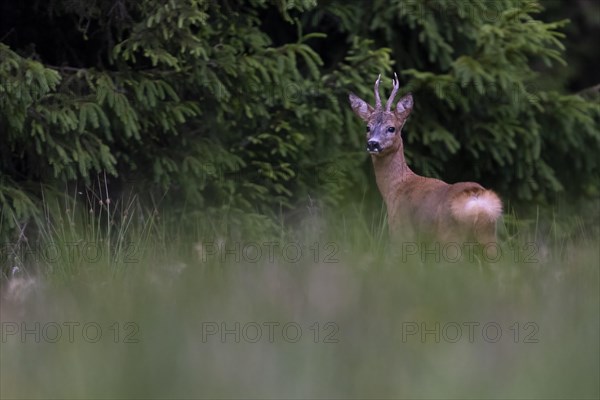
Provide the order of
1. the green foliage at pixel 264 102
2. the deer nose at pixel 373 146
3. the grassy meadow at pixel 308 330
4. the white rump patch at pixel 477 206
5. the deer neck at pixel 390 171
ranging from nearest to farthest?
the grassy meadow at pixel 308 330, the white rump patch at pixel 477 206, the deer nose at pixel 373 146, the deer neck at pixel 390 171, the green foliage at pixel 264 102

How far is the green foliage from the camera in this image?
7277 mm

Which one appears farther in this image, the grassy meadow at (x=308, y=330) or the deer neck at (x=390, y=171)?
the deer neck at (x=390, y=171)

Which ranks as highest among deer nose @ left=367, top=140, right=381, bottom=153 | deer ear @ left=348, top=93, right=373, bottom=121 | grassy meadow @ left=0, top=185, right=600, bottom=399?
grassy meadow @ left=0, top=185, right=600, bottom=399

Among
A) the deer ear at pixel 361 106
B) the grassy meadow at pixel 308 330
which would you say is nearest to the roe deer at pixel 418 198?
the deer ear at pixel 361 106

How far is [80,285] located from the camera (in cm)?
439

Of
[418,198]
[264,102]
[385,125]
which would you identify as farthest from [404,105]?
[264,102]

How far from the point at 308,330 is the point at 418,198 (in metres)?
3.10

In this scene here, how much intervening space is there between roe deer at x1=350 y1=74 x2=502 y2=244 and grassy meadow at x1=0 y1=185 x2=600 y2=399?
0.94 metres

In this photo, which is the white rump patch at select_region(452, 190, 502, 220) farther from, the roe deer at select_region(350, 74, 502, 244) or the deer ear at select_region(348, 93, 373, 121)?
the deer ear at select_region(348, 93, 373, 121)

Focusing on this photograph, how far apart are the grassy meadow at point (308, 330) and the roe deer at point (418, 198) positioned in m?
0.94

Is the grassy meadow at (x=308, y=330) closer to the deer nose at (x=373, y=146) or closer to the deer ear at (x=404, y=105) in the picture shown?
the deer nose at (x=373, y=146)

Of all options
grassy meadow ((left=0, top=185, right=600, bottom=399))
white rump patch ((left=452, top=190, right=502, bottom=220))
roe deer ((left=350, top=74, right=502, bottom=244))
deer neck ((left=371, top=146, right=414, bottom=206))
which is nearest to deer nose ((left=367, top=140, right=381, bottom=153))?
roe deer ((left=350, top=74, right=502, bottom=244))

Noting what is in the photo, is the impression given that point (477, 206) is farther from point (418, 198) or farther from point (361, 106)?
point (361, 106)

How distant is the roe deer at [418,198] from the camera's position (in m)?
→ 5.88
